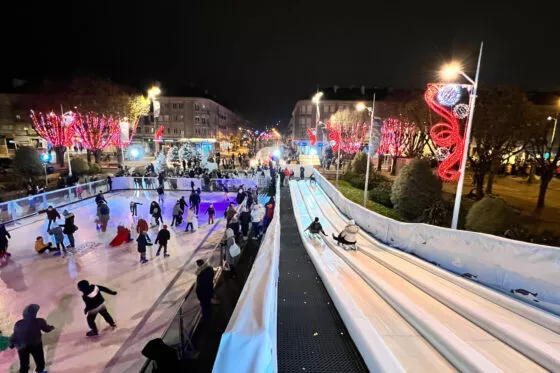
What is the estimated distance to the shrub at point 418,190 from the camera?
13.0m

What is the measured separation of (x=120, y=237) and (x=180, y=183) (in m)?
12.8

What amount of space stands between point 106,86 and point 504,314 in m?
37.7

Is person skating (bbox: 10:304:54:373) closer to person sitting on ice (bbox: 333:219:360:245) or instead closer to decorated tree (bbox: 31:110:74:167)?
person sitting on ice (bbox: 333:219:360:245)

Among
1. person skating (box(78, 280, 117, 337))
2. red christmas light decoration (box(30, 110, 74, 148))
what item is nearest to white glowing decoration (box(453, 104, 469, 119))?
person skating (box(78, 280, 117, 337))

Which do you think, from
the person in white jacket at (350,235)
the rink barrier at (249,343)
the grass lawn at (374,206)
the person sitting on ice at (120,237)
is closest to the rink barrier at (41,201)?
the person sitting on ice at (120,237)

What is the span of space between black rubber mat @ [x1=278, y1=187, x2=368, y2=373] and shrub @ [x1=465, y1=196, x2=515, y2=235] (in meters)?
6.55

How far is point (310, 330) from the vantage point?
454 centimetres

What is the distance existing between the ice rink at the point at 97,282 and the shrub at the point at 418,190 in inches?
372

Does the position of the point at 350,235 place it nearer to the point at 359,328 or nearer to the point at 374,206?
the point at 359,328

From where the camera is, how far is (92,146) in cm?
3084

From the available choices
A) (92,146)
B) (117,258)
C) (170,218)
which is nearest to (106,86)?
(92,146)

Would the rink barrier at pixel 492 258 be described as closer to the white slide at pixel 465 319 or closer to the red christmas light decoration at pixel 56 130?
the white slide at pixel 465 319

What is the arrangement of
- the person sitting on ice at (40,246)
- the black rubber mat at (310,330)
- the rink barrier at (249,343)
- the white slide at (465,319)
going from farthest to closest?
1. the person sitting on ice at (40,246)
2. the black rubber mat at (310,330)
3. the white slide at (465,319)
4. the rink barrier at (249,343)

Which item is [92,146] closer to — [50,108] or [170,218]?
[50,108]
